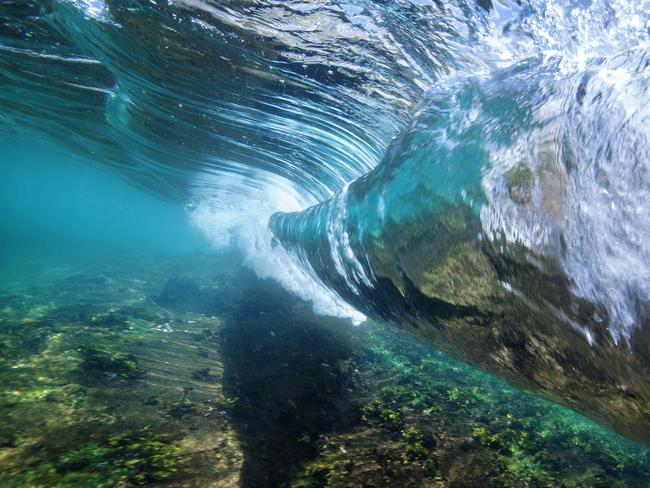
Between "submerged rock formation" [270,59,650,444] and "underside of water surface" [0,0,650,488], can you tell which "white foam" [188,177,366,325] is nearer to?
"underside of water surface" [0,0,650,488]

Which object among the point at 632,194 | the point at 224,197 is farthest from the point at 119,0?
Result: the point at 224,197

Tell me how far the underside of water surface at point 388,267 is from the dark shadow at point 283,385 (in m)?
0.05

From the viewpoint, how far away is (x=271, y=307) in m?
12.4

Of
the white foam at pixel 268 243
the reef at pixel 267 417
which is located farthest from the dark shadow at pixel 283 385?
the white foam at pixel 268 243

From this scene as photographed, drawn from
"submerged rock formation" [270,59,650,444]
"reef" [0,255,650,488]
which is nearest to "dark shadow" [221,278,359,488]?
"reef" [0,255,650,488]

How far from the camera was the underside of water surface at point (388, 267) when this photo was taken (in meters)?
2.21

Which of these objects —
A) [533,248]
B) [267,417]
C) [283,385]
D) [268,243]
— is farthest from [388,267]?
[268,243]

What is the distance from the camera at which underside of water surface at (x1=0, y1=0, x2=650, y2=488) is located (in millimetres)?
2209

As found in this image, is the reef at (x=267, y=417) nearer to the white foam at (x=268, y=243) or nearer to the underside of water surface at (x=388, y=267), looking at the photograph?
the underside of water surface at (x=388, y=267)

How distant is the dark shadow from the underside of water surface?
53 millimetres

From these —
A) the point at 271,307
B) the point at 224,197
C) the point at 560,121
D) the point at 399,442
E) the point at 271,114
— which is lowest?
the point at 399,442

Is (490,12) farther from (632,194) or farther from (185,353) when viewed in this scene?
(185,353)

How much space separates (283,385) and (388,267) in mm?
3683

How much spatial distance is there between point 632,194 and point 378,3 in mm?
4380
